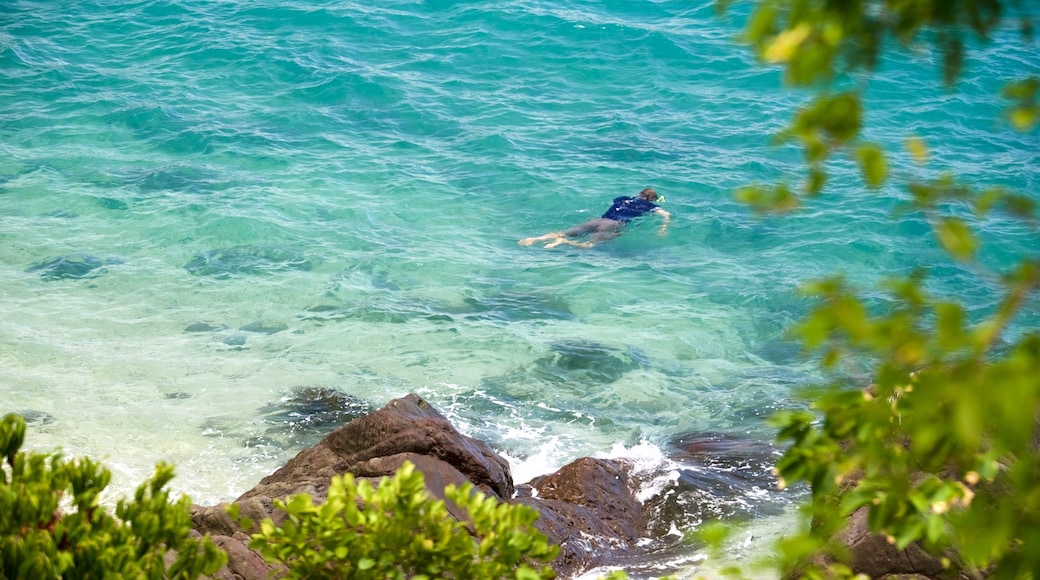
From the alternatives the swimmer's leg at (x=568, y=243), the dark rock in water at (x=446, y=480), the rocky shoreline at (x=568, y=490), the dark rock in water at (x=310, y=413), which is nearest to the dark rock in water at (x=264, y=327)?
the dark rock in water at (x=310, y=413)

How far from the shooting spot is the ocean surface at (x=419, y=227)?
12156 millimetres

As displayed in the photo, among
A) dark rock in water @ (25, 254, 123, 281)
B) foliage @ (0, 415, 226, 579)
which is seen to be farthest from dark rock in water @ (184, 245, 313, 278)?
foliage @ (0, 415, 226, 579)

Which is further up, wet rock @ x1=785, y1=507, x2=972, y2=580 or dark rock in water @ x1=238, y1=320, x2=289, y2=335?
wet rock @ x1=785, y1=507, x2=972, y2=580

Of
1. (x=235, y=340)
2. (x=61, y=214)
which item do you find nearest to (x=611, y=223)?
(x=235, y=340)

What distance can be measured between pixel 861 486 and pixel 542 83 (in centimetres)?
2362

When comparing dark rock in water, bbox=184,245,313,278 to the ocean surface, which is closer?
the ocean surface

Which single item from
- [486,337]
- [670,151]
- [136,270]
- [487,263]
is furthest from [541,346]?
[670,151]

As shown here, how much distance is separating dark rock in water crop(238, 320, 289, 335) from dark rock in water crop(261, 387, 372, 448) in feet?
6.57

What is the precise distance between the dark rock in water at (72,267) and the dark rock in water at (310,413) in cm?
539

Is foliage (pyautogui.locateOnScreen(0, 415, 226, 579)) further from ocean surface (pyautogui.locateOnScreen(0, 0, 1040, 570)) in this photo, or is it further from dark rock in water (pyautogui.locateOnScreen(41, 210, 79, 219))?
dark rock in water (pyautogui.locateOnScreen(41, 210, 79, 219))

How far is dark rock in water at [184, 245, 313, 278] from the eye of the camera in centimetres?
1598

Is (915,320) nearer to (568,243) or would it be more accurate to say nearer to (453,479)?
(453,479)

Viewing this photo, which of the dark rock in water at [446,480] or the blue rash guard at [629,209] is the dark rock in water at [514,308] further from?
the dark rock in water at [446,480]

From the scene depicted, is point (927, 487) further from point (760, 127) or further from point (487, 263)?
point (760, 127)
